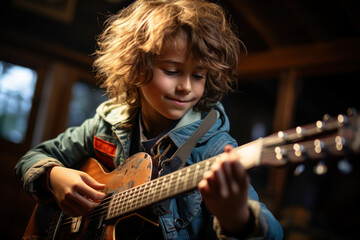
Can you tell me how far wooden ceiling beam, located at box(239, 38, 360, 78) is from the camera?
2.74 metres

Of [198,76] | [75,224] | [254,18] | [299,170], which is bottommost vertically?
[75,224]

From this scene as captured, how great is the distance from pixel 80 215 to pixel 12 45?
3059 millimetres

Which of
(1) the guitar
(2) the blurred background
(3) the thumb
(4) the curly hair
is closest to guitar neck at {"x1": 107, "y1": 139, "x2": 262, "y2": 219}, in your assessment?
(1) the guitar

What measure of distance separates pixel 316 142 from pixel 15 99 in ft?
12.1

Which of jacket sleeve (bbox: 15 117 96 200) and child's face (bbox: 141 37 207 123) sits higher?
child's face (bbox: 141 37 207 123)

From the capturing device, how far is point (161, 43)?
1053 millimetres

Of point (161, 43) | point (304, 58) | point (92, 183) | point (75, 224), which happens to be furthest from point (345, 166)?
point (304, 58)

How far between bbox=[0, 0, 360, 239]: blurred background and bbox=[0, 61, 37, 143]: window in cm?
1

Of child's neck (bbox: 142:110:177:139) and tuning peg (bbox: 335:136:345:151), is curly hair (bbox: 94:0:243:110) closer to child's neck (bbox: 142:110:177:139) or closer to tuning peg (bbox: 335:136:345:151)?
child's neck (bbox: 142:110:177:139)

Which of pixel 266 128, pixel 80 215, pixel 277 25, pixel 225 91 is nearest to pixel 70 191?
pixel 80 215

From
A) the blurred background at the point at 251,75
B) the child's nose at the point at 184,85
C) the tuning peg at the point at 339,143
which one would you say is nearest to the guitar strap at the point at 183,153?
the child's nose at the point at 184,85

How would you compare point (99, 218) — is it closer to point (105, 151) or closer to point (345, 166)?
point (105, 151)

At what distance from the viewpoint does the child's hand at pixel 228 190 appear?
0.74m

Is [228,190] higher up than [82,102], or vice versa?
[82,102]
